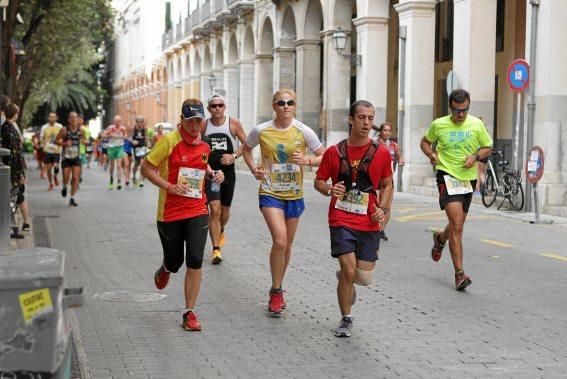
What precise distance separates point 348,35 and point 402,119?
201 inches

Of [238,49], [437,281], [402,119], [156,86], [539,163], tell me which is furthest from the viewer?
[156,86]

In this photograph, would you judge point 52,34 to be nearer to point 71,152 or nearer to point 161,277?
point 71,152

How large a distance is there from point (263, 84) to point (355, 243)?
35033mm

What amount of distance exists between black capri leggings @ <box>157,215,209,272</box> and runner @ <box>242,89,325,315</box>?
2.82ft

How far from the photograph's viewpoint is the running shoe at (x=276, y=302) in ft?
28.9

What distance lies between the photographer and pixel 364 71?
98.5ft

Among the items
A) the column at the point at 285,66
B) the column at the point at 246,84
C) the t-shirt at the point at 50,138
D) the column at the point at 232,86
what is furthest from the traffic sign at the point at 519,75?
the column at the point at 232,86

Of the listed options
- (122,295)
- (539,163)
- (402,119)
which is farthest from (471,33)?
(122,295)

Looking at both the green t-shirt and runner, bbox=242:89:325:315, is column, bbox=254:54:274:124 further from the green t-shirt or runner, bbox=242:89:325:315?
runner, bbox=242:89:325:315

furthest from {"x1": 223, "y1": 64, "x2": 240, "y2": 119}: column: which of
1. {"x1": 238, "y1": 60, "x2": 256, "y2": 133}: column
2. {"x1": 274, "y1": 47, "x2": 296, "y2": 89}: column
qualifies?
{"x1": 274, "y1": 47, "x2": 296, "y2": 89}: column

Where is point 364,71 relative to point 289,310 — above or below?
above

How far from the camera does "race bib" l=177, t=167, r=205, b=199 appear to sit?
832 centimetres

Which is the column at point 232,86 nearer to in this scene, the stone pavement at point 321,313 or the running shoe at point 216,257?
the stone pavement at point 321,313

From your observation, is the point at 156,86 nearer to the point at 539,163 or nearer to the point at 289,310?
the point at 539,163
